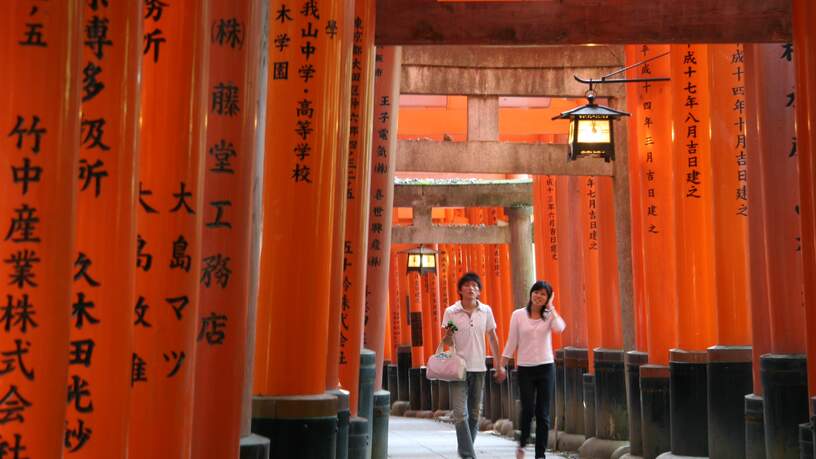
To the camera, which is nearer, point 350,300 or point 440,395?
point 350,300

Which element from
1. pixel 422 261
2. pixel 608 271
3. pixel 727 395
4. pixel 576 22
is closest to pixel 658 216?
pixel 727 395

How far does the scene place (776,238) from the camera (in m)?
6.89

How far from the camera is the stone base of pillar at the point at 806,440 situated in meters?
6.10

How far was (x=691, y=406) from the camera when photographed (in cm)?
845

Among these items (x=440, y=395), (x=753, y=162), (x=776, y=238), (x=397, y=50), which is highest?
(x=397, y=50)

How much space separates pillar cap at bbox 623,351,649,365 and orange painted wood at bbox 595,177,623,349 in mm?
1329

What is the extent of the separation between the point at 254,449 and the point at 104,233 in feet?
6.56

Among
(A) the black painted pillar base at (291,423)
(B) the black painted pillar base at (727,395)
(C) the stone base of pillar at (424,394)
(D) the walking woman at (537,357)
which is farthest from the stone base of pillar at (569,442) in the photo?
(C) the stone base of pillar at (424,394)

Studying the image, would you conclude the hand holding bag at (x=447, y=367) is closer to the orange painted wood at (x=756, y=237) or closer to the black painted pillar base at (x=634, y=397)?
the black painted pillar base at (x=634, y=397)

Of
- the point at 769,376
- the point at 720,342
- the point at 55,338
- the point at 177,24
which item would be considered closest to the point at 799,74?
the point at 769,376

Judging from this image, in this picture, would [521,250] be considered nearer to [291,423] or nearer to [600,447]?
[600,447]

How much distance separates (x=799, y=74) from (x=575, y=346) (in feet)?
27.0

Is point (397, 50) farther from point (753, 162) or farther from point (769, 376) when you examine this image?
point (769, 376)

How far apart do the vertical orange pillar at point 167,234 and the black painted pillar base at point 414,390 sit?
61.9 ft
